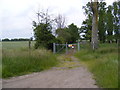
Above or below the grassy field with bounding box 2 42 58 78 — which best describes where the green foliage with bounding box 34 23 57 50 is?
above

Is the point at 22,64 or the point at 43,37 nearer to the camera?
the point at 22,64

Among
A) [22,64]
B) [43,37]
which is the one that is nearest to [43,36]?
[43,37]

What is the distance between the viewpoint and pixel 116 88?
14.9ft

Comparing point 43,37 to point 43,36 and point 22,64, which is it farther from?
point 22,64

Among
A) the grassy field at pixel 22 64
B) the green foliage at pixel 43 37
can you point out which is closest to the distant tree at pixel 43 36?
the green foliage at pixel 43 37

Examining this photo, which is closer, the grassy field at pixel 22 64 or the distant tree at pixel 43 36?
the grassy field at pixel 22 64

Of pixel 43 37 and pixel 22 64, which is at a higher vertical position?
pixel 43 37

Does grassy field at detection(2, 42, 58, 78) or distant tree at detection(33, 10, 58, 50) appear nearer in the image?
grassy field at detection(2, 42, 58, 78)

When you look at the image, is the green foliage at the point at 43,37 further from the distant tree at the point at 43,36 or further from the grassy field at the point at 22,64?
the grassy field at the point at 22,64

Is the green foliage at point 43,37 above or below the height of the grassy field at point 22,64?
above

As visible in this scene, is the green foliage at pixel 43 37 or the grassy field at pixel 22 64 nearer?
the grassy field at pixel 22 64

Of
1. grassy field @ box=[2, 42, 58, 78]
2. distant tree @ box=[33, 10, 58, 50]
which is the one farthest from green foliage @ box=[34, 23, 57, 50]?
grassy field @ box=[2, 42, 58, 78]

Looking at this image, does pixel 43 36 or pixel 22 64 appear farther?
pixel 43 36

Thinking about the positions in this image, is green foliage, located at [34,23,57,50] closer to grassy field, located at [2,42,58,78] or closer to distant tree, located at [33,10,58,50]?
distant tree, located at [33,10,58,50]
